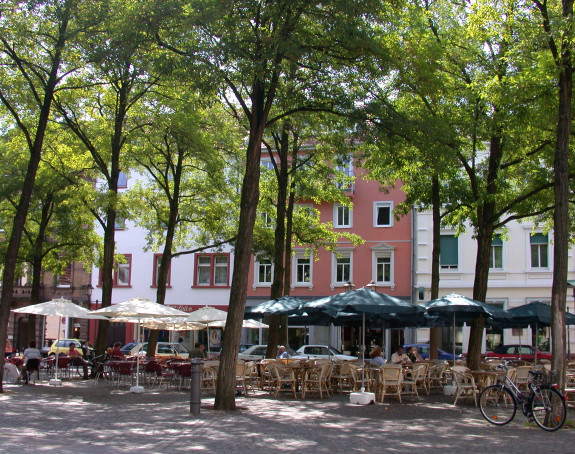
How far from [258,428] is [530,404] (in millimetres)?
5064

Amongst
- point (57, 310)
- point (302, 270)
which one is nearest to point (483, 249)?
point (57, 310)

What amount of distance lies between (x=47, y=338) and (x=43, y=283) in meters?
3.93

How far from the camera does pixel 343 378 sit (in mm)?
19000

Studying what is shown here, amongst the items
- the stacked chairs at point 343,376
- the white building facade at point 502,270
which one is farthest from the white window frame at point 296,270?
the stacked chairs at point 343,376

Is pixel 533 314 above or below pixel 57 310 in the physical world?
above

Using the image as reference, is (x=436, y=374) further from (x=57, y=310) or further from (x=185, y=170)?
(x=185, y=170)

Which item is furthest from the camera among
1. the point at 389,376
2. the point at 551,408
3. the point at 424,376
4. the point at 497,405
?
the point at 424,376

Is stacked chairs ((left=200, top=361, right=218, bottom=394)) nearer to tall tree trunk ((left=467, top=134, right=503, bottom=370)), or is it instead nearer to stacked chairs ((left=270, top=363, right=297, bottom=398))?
stacked chairs ((left=270, top=363, right=297, bottom=398))

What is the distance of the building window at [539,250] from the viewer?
36406 millimetres

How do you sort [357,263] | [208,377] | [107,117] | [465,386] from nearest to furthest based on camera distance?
[465,386]
[208,377]
[107,117]
[357,263]

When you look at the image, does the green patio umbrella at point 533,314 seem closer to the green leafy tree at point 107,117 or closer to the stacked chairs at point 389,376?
the stacked chairs at point 389,376

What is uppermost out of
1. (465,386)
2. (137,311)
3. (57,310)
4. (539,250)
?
(539,250)

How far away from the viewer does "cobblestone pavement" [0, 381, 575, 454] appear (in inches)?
386

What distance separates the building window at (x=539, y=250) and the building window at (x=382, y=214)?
8208 mm
